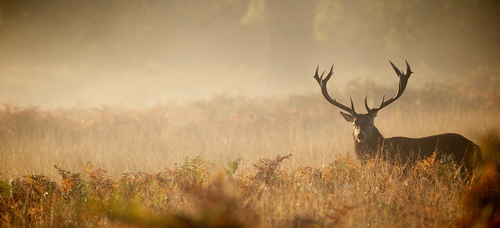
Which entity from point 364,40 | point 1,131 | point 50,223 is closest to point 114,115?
point 1,131

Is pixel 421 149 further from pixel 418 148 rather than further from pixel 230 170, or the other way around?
pixel 230 170

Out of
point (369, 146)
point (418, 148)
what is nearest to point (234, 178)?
point (369, 146)

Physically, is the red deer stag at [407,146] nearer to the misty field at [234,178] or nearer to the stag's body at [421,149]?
the stag's body at [421,149]

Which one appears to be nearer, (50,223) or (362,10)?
(50,223)

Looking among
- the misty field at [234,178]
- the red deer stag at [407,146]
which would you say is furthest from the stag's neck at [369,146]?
the misty field at [234,178]

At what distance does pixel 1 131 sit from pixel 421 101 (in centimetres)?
1505

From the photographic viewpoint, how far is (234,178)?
5199 mm

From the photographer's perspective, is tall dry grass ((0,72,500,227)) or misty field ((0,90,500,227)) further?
tall dry grass ((0,72,500,227))

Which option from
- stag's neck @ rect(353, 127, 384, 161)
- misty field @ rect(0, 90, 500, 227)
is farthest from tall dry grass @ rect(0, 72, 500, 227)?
stag's neck @ rect(353, 127, 384, 161)

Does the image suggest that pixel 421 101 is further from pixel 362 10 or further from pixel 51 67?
pixel 51 67

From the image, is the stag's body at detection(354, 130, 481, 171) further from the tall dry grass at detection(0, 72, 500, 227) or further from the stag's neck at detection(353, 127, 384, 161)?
the tall dry grass at detection(0, 72, 500, 227)

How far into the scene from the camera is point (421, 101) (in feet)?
44.1

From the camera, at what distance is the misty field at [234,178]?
3445 millimetres

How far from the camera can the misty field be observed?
3445 millimetres
